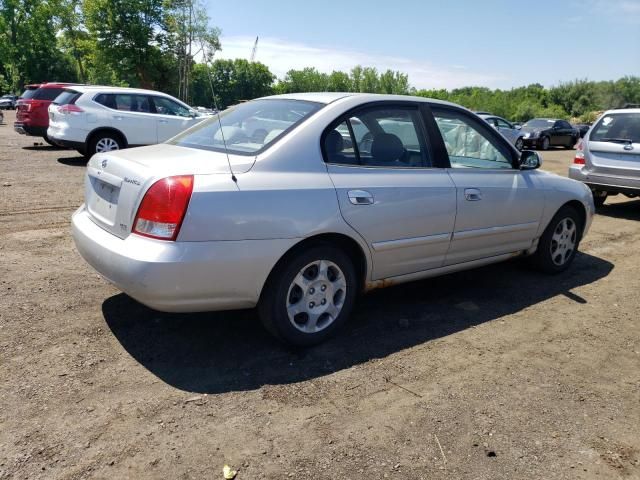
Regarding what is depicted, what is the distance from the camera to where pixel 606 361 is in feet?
12.2

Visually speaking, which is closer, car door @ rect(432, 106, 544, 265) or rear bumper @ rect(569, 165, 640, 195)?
car door @ rect(432, 106, 544, 265)

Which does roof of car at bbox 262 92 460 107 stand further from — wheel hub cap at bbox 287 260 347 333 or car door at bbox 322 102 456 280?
wheel hub cap at bbox 287 260 347 333

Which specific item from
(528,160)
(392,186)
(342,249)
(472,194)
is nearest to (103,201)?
(342,249)

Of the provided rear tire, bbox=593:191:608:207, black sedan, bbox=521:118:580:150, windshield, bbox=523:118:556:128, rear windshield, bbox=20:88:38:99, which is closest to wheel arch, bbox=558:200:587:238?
rear tire, bbox=593:191:608:207

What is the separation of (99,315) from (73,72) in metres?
75.1

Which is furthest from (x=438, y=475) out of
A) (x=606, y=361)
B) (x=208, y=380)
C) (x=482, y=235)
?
(x=482, y=235)

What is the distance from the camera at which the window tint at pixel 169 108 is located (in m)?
12.4

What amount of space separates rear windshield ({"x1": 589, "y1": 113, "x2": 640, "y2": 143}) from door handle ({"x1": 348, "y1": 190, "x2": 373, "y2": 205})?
6635 millimetres

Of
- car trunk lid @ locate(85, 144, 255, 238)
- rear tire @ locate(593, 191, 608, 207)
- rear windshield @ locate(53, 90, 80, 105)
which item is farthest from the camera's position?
rear windshield @ locate(53, 90, 80, 105)

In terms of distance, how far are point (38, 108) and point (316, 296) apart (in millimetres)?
12760

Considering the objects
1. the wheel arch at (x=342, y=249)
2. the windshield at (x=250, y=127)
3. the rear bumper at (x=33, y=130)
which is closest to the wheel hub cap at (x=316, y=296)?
the wheel arch at (x=342, y=249)

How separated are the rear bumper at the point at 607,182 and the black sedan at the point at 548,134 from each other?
16.3m

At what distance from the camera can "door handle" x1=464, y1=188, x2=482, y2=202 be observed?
432 cm

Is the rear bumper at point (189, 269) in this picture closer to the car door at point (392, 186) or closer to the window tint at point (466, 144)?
the car door at point (392, 186)
